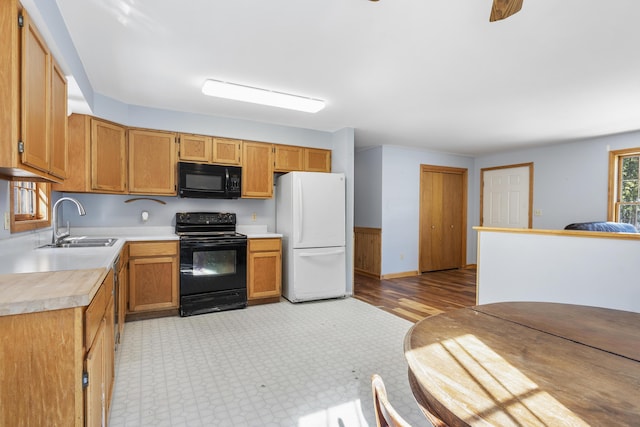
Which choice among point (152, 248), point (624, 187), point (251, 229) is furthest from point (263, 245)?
point (624, 187)

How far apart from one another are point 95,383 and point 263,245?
280 centimetres

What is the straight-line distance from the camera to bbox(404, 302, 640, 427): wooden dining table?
2.48 ft

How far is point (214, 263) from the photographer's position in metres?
3.75

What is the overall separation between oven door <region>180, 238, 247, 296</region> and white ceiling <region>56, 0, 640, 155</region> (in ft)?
5.13

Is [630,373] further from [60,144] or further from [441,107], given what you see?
[441,107]

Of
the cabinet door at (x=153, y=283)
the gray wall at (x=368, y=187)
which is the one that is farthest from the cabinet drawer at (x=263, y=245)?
the gray wall at (x=368, y=187)

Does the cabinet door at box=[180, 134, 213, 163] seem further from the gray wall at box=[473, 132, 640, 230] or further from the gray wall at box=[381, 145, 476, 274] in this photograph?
the gray wall at box=[473, 132, 640, 230]

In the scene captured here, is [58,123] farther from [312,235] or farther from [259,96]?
[312,235]

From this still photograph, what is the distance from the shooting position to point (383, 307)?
13.2 feet

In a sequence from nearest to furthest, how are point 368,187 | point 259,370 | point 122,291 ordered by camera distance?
point 259,370 < point 122,291 < point 368,187

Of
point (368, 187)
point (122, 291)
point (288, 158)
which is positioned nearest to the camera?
point (122, 291)

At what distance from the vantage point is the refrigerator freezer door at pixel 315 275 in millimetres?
4129

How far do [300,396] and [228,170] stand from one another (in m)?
2.78

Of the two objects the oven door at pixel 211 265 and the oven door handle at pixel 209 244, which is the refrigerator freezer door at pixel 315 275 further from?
the oven door handle at pixel 209 244
